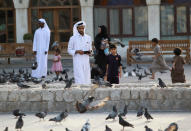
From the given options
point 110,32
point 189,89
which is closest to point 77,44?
point 189,89

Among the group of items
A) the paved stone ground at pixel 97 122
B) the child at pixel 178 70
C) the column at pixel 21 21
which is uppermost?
the column at pixel 21 21

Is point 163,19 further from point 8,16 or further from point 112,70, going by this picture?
point 112,70

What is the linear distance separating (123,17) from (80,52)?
41.4 feet

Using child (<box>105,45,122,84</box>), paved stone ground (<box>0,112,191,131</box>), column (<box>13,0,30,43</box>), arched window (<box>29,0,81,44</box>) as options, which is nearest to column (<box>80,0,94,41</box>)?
arched window (<box>29,0,81,44</box>)

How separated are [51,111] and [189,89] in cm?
246

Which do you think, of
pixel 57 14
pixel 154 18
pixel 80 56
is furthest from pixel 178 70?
pixel 57 14

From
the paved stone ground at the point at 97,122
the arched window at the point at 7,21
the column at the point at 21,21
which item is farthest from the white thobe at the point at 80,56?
the arched window at the point at 7,21

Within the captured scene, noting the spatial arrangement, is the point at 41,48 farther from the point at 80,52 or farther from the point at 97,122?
the point at 97,122

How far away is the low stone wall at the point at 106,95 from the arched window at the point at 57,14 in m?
14.2

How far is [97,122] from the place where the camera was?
30.5ft

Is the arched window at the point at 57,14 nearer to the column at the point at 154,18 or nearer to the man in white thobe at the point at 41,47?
the column at the point at 154,18

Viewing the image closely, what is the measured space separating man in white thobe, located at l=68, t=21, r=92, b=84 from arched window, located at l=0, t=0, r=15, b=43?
42.0 feet

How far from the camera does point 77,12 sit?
24578mm

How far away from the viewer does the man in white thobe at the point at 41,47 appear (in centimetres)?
1648
